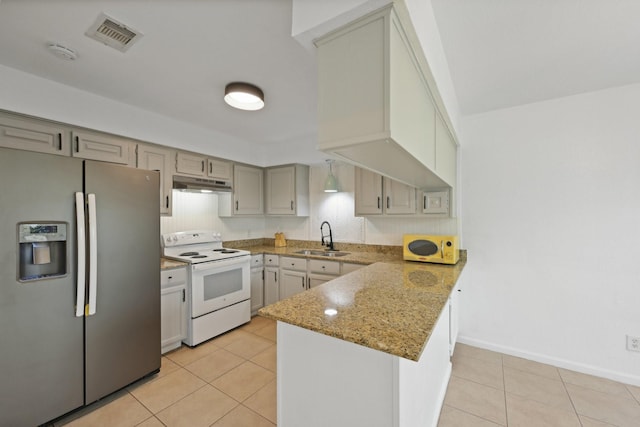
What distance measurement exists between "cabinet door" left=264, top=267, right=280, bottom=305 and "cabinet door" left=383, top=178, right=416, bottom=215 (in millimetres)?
1735

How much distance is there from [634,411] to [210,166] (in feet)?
14.3

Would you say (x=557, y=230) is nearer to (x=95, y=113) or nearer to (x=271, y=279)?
(x=271, y=279)

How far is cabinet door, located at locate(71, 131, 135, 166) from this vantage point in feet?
7.24

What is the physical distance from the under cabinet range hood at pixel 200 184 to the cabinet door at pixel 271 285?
1230 mm

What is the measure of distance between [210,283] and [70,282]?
1.26 meters

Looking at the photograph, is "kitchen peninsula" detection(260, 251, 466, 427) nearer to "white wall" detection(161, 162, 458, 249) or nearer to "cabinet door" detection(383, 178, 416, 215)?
"cabinet door" detection(383, 178, 416, 215)

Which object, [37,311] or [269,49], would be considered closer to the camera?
[37,311]

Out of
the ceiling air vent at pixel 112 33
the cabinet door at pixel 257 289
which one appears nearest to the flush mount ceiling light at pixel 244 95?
the ceiling air vent at pixel 112 33

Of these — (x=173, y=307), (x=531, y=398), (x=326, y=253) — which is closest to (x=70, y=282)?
(x=173, y=307)

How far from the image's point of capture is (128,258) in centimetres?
196

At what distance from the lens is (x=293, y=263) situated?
3.35m

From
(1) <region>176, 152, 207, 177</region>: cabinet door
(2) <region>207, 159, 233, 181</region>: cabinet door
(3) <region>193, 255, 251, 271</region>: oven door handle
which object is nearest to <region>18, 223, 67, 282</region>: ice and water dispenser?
(3) <region>193, 255, 251, 271</region>: oven door handle

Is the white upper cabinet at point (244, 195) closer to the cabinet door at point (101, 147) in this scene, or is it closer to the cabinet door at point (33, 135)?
the cabinet door at point (101, 147)

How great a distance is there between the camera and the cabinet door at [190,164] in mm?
2945
